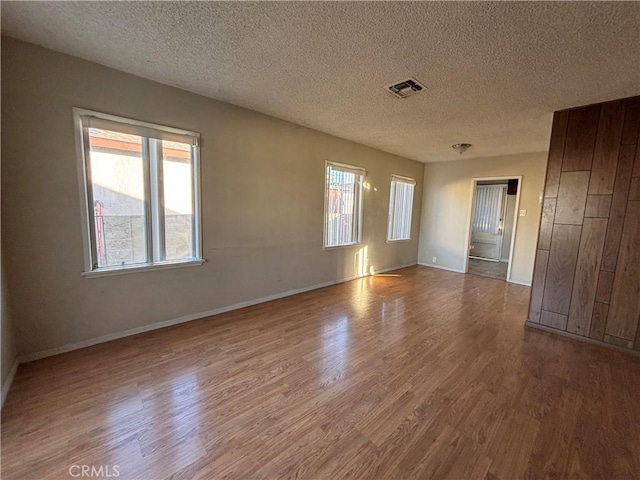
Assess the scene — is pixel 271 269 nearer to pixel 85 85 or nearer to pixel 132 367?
pixel 132 367

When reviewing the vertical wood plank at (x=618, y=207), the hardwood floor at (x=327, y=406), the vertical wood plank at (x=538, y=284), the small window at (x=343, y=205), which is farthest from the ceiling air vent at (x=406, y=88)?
the hardwood floor at (x=327, y=406)

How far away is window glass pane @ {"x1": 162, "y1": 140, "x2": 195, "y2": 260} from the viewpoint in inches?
108

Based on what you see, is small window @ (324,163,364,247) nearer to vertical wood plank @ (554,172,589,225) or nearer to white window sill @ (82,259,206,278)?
white window sill @ (82,259,206,278)

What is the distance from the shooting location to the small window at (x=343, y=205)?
445 cm

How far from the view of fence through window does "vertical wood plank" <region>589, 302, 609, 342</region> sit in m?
4.38

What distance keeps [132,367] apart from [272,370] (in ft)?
3.69

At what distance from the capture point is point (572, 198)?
285 cm

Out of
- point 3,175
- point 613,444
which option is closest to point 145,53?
point 3,175

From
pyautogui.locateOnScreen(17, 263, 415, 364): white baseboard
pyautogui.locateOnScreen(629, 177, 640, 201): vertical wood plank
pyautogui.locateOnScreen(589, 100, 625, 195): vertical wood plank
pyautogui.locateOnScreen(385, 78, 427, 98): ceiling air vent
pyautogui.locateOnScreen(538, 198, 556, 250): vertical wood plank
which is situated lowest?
pyautogui.locateOnScreen(17, 263, 415, 364): white baseboard

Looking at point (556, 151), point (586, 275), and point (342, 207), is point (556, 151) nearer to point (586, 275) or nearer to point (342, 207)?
point (586, 275)

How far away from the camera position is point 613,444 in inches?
61.5

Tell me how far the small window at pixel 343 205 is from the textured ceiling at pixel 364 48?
154 centimetres

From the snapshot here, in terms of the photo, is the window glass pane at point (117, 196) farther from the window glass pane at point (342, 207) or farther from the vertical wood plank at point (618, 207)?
the vertical wood plank at point (618, 207)

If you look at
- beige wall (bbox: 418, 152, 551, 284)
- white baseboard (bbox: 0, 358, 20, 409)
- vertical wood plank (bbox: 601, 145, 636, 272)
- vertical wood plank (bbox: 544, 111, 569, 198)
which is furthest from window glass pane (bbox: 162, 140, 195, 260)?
beige wall (bbox: 418, 152, 551, 284)
